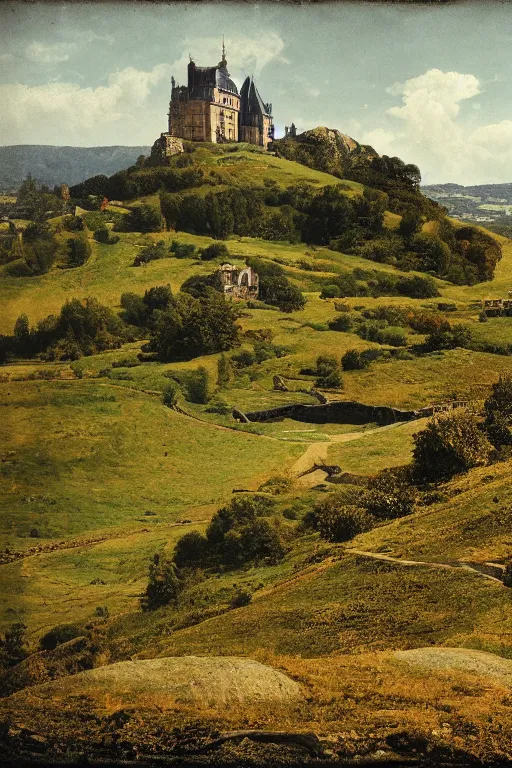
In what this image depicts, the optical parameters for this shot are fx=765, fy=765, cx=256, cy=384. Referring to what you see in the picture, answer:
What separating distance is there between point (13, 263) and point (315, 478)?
3.98 metres

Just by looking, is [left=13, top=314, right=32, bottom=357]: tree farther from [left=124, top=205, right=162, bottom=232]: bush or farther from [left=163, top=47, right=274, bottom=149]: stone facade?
[left=163, top=47, right=274, bottom=149]: stone facade

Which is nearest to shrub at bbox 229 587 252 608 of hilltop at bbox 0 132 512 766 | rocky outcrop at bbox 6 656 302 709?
hilltop at bbox 0 132 512 766

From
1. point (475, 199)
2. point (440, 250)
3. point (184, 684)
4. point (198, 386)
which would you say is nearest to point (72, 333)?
point (198, 386)

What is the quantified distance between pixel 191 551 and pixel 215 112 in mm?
6385

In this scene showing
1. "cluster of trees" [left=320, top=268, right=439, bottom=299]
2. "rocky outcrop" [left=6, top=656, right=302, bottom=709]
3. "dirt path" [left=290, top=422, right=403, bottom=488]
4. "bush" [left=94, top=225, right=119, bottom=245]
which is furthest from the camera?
"bush" [left=94, top=225, right=119, bottom=245]

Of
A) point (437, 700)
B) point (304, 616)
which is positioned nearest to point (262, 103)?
point (304, 616)

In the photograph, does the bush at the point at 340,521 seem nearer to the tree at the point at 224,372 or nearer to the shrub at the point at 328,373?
the shrub at the point at 328,373

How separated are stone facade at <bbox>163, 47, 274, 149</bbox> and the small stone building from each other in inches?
66.6

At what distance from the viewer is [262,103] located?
27.6 feet

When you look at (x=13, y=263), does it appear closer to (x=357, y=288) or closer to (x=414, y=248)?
(x=357, y=288)

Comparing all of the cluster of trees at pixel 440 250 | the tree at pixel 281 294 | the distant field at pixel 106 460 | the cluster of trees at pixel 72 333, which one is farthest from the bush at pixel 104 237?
the cluster of trees at pixel 440 250

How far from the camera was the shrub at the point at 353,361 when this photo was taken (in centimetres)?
838

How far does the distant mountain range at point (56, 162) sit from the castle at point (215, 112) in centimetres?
80

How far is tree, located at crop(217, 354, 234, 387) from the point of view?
8117 mm
